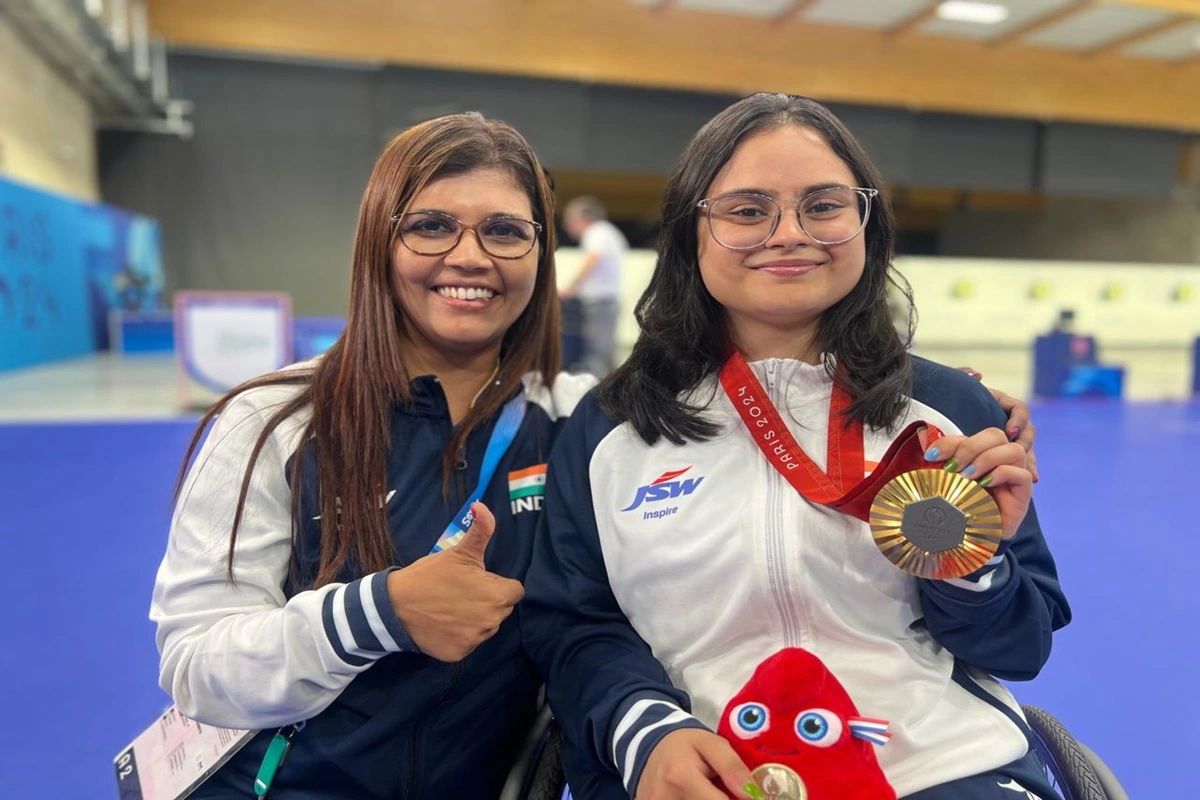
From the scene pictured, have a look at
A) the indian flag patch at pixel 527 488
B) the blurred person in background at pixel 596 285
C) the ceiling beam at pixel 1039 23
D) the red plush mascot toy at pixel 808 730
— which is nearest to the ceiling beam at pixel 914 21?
the ceiling beam at pixel 1039 23

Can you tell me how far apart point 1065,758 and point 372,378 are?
3.77ft

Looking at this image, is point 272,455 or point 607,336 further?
point 607,336

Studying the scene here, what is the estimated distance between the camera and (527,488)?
134 centimetres

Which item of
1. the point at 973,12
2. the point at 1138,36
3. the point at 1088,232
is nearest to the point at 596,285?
the point at 973,12

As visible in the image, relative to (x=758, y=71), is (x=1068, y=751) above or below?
below

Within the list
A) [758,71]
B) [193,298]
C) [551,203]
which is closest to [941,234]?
[758,71]

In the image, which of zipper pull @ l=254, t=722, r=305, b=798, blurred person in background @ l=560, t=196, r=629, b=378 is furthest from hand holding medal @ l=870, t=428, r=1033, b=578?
blurred person in background @ l=560, t=196, r=629, b=378

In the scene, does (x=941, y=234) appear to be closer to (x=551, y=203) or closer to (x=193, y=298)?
(x=193, y=298)

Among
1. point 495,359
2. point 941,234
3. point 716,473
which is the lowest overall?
point 716,473

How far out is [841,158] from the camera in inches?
47.9

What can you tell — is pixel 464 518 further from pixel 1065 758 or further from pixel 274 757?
pixel 1065 758

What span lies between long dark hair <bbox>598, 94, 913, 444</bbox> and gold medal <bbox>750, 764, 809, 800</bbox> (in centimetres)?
47

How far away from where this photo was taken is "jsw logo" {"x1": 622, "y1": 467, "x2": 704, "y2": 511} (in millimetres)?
1186

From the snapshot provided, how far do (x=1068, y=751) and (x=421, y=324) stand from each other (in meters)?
1.15
